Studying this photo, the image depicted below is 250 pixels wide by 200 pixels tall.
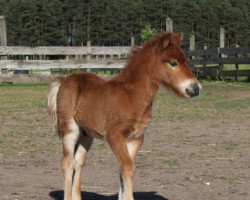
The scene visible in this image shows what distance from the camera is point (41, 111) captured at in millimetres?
15258

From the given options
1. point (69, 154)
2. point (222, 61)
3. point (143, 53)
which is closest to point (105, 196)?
point (69, 154)

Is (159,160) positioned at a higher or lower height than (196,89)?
lower

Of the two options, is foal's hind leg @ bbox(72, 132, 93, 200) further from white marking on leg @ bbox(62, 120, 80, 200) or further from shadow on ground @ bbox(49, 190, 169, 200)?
shadow on ground @ bbox(49, 190, 169, 200)

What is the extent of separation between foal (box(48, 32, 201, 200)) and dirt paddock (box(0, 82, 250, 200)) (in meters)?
0.63

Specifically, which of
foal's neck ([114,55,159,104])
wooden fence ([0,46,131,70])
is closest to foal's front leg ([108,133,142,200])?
foal's neck ([114,55,159,104])

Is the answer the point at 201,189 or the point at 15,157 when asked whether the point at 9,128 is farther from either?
the point at 201,189

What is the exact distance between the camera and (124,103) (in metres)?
5.56

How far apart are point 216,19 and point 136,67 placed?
3133 inches

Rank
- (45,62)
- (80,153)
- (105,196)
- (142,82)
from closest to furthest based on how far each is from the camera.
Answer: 1. (142,82)
2. (80,153)
3. (105,196)
4. (45,62)

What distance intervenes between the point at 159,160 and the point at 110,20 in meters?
69.6

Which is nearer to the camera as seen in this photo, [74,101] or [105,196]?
[74,101]

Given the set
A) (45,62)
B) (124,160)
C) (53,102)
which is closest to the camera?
(124,160)

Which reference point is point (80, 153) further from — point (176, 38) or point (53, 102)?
point (176, 38)

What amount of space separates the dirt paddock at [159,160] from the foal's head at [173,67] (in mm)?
681
